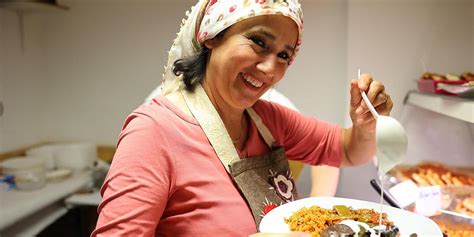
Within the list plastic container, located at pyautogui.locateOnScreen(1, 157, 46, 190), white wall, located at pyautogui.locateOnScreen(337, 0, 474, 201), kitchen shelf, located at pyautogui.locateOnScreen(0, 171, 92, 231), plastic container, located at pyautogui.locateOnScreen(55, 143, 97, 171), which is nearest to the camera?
kitchen shelf, located at pyautogui.locateOnScreen(0, 171, 92, 231)

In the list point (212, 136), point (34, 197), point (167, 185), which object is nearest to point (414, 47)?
point (212, 136)

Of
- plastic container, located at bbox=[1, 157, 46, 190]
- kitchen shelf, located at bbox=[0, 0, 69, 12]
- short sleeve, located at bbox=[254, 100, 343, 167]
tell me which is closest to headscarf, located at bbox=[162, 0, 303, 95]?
short sleeve, located at bbox=[254, 100, 343, 167]

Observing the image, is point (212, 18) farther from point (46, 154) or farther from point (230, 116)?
point (46, 154)

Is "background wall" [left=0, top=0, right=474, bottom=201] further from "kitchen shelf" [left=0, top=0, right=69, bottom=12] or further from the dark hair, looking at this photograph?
the dark hair

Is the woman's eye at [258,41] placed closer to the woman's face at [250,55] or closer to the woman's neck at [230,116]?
the woman's face at [250,55]

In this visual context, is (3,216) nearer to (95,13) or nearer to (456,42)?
(95,13)

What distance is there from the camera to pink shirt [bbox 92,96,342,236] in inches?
28.6

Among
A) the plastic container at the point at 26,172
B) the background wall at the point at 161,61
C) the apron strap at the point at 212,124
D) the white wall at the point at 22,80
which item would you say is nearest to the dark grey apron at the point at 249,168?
the apron strap at the point at 212,124

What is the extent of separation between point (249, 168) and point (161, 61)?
5.79ft

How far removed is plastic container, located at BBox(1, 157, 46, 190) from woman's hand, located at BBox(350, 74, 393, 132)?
1.79 m

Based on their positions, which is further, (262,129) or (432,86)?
(432,86)

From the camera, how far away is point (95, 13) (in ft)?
8.49

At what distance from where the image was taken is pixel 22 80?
103 inches

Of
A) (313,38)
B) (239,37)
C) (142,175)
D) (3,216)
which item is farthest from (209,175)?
(313,38)
